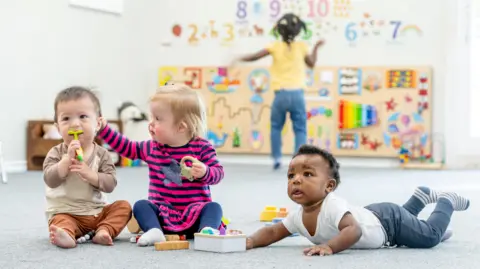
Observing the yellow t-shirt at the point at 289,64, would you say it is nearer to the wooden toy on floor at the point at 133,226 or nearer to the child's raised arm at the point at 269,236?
the wooden toy on floor at the point at 133,226

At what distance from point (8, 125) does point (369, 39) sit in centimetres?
232

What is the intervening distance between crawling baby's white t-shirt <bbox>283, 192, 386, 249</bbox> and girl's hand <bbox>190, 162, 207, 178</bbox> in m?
0.23

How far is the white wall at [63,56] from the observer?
4477 millimetres

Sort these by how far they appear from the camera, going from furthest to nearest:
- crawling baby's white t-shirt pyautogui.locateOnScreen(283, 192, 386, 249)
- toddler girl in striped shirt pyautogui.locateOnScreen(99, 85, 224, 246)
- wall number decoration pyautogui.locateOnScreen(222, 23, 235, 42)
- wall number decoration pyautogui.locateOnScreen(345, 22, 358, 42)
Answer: wall number decoration pyautogui.locateOnScreen(222, 23, 235, 42) < wall number decoration pyautogui.locateOnScreen(345, 22, 358, 42) < toddler girl in striped shirt pyautogui.locateOnScreen(99, 85, 224, 246) < crawling baby's white t-shirt pyautogui.locateOnScreen(283, 192, 386, 249)

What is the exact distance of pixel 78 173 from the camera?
195cm

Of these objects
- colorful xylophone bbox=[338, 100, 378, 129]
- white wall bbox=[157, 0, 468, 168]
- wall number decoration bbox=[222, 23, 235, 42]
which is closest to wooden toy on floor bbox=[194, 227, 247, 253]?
white wall bbox=[157, 0, 468, 168]

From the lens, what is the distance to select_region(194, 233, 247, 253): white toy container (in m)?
1.77

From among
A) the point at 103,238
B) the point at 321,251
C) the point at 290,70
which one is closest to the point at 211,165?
the point at 103,238

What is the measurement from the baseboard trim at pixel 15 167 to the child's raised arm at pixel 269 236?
2866 mm

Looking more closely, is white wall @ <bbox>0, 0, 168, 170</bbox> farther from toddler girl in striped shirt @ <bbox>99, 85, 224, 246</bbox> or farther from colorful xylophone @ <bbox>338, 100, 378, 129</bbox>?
toddler girl in striped shirt @ <bbox>99, 85, 224, 246</bbox>

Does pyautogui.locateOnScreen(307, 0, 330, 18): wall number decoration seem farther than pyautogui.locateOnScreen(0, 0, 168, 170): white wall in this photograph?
Yes

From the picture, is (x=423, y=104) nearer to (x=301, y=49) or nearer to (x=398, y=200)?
(x=301, y=49)

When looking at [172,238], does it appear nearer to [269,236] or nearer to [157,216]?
[157,216]

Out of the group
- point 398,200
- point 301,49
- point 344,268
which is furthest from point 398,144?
point 344,268
